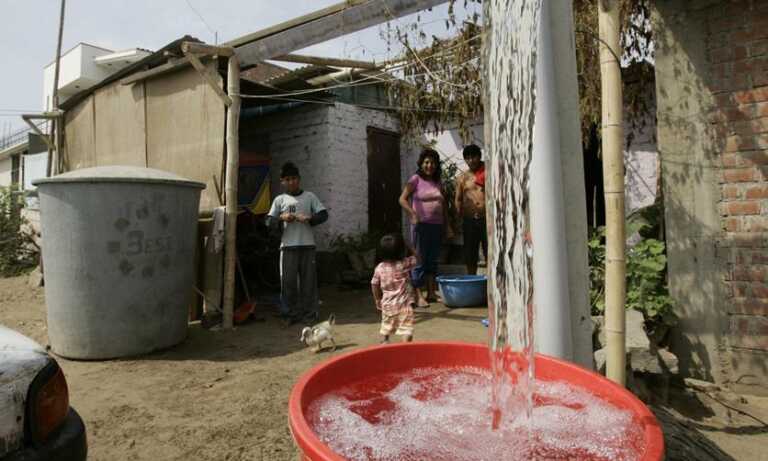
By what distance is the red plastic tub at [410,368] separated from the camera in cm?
82

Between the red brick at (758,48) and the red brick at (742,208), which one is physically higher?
the red brick at (758,48)

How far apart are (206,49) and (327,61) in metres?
1.27

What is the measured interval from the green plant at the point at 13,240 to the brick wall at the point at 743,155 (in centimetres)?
1059

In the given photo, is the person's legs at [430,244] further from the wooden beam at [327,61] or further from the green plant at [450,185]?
the wooden beam at [327,61]

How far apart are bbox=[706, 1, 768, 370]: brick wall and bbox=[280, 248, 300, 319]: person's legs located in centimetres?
343

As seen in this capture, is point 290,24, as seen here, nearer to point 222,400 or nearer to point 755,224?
point 222,400

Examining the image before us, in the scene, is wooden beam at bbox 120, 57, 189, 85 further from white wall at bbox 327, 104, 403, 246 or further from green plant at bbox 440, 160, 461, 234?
green plant at bbox 440, 160, 461, 234

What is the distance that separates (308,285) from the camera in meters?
4.68

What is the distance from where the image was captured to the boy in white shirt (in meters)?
4.51

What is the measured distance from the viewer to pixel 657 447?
30.8 inches

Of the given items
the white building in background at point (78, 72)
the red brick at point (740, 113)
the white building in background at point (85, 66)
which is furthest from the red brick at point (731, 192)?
the white building in background at point (85, 66)

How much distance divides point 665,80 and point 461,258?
14.4 ft

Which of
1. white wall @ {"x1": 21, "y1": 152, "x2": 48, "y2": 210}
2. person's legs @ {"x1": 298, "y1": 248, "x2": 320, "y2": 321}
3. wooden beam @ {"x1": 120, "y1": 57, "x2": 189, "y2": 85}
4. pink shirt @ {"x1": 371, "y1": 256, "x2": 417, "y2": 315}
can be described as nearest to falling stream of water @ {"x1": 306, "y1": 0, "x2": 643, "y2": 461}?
pink shirt @ {"x1": 371, "y1": 256, "x2": 417, "y2": 315}

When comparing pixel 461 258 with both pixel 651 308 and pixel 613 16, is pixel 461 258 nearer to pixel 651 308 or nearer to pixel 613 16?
pixel 651 308
